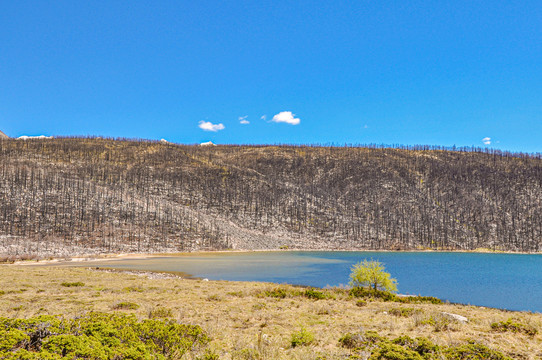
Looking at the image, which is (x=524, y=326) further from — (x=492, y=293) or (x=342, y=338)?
(x=492, y=293)

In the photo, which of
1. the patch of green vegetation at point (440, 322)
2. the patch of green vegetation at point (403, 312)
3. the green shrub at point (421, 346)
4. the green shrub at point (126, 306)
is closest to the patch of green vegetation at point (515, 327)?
the patch of green vegetation at point (440, 322)

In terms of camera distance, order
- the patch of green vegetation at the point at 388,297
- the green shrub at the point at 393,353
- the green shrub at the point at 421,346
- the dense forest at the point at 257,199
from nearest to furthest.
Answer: the green shrub at the point at 393,353 < the green shrub at the point at 421,346 < the patch of green vegetation at the point at 388,297 < the dense forest at the point at 257,199

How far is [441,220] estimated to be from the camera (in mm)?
137875

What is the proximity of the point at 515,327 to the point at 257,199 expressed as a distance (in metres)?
131

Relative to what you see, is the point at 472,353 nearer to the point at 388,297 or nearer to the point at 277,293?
the point at 277,293

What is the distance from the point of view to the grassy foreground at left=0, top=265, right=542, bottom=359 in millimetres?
10516

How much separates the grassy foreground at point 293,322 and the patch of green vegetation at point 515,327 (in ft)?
0.11

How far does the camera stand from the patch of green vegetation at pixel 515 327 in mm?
13141

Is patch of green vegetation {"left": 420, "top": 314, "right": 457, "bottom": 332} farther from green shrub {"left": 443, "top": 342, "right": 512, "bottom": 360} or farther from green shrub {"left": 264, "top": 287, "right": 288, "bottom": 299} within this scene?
green shrub {"left": 264, "top": 287, "right": 288, "bottom": 299}

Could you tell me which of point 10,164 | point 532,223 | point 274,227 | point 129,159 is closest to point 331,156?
point 274,227

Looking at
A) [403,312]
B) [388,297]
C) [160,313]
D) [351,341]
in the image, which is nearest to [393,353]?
[351,341]

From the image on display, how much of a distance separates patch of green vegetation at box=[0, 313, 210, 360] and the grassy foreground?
1.44 feet

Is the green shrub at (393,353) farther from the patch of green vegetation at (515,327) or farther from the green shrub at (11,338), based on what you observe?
the green shrub at (11,338)

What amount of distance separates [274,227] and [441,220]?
234 feet
